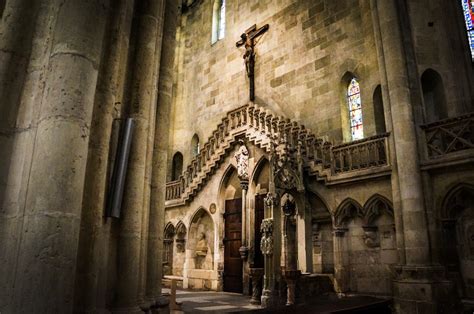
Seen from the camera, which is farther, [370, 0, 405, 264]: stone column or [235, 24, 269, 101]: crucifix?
[235, 24, 269, 101]: crucifix

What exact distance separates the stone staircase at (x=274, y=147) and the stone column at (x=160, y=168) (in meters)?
5.53

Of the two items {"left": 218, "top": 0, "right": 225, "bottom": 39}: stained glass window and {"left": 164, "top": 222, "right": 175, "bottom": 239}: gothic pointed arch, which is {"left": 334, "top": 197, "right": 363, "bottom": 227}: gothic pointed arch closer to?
{"left": 164, "top": 222, "right": 175, "bottom": 239}: gothic pointed arch

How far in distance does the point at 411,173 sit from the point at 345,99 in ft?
17.3

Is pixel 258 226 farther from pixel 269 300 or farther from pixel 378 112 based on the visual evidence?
pixel 378 112

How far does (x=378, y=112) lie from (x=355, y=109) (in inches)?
40.4

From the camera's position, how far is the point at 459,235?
8727 mm

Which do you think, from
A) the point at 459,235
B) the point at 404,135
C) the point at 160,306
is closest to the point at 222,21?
the point at 404,135

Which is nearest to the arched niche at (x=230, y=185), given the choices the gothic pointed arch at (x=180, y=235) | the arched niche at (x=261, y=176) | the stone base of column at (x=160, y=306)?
the arched niche at (x=261, y=176)

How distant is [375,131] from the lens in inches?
483

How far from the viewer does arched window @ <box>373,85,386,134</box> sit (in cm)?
1234

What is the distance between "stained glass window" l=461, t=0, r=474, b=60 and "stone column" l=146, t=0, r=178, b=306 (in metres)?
9.31

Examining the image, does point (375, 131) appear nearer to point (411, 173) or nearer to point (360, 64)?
point (360, 64)

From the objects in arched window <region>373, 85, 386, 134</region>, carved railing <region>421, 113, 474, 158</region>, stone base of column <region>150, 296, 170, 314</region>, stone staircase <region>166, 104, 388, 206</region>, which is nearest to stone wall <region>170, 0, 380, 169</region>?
arched window <region>373, 85, 386, 134</region>

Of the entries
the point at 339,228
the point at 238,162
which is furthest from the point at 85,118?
the point at 238,162
